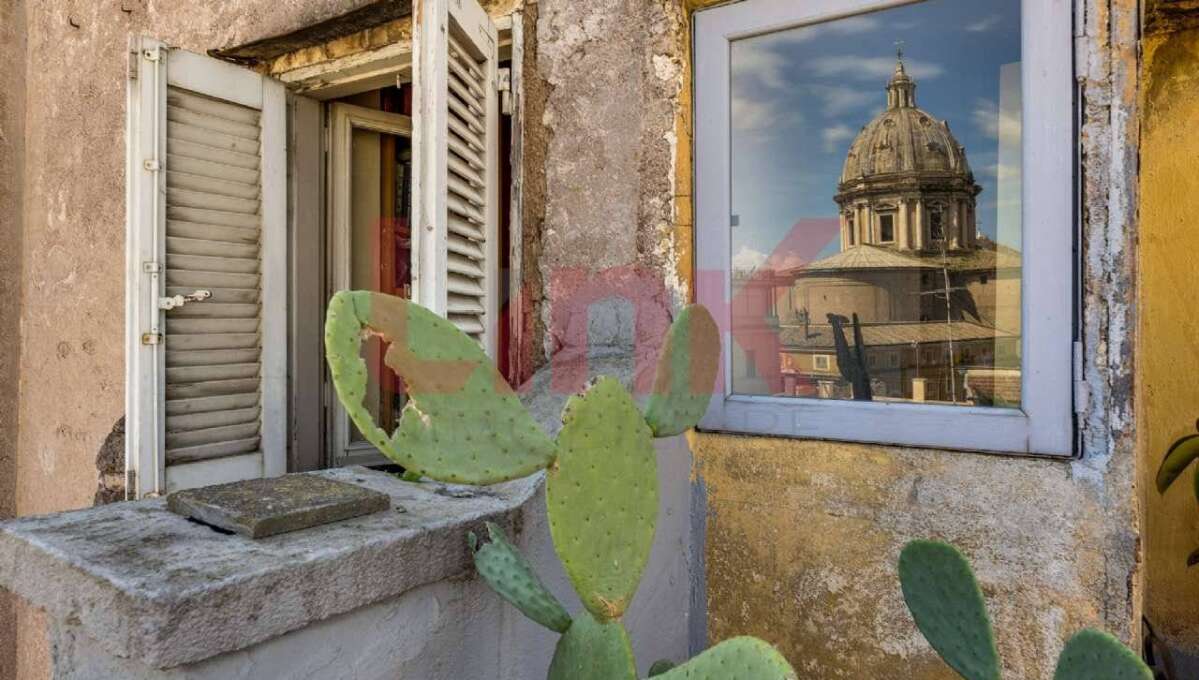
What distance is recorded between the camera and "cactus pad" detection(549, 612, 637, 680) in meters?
1.05

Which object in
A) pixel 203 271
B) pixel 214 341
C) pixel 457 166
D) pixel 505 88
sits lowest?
pixel 214 341

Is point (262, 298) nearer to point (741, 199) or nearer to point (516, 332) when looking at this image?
point (516, 332)

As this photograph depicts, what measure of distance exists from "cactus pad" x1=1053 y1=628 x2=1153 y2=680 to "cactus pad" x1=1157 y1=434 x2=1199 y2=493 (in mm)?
1511

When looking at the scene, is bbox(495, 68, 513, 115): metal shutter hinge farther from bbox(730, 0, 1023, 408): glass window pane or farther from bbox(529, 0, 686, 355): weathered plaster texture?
bbox(730, 0, 1023, 408): glass window pane

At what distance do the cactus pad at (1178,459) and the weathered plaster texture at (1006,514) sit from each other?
96cm

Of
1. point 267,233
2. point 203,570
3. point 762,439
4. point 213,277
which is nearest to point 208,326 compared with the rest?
point 213,277

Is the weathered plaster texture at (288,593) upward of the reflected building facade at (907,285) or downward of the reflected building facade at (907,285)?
downward

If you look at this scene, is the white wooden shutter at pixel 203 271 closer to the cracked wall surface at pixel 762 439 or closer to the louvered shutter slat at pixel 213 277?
the louvered shutter slat at pixel 213 277

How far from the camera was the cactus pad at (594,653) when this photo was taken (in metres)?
1.05

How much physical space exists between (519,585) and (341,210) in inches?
104

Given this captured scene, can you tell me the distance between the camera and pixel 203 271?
2500 mm

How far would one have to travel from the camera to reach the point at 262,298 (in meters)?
2.69

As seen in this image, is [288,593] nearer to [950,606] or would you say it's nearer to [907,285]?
[950,606]

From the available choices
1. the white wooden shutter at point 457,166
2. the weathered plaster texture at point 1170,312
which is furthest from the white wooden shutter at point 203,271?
the weathered plaster texture at point 1170,312
